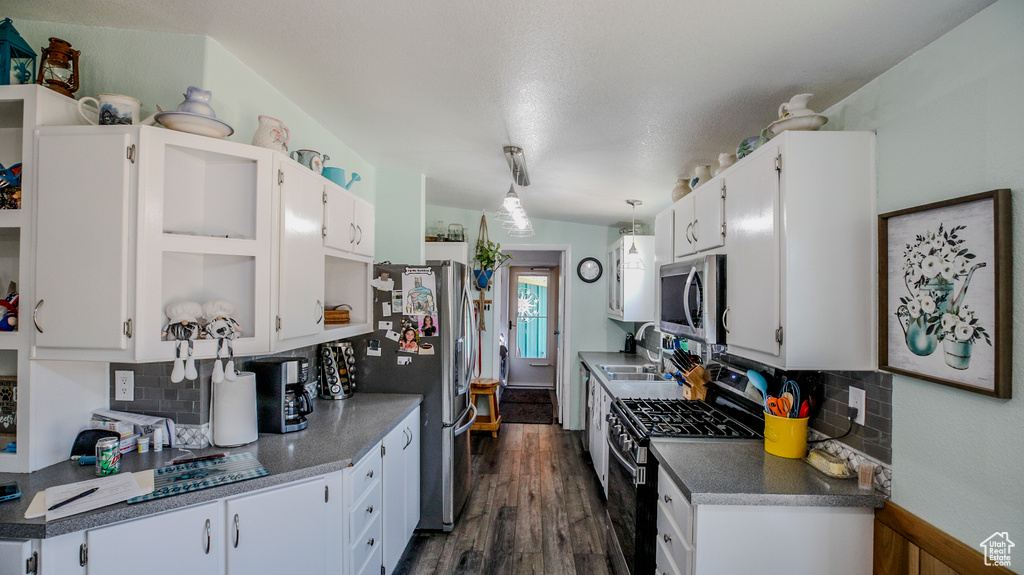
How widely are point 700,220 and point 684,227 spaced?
0.23 metres

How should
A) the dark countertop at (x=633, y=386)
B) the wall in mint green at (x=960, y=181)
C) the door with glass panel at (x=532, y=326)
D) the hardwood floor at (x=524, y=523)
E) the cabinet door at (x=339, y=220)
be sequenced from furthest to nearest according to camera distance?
1. the door with glass panel at (x=532, y=326)
2. the dark countertop at (x=633, y=386)
3. the hardwood floor at (x=524, y=523)
4. the cabinet door at (x=339, y=220)
5. the wall in mint green at (x=960, y=181)

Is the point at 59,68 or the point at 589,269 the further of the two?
the point at 589,269

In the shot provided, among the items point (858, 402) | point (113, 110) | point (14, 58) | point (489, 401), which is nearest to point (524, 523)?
point (489, 401)

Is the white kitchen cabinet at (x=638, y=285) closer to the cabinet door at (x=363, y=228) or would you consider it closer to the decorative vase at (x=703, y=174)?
the decorative vase at (x=703, y=174)

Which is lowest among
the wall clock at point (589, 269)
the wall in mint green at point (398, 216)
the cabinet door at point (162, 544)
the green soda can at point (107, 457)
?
the cabinet door at point (162, 544)

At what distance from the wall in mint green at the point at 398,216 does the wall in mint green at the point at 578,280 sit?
1.43m

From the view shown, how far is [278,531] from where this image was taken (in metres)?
1.55

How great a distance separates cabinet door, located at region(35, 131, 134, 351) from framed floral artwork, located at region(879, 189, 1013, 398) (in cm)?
247

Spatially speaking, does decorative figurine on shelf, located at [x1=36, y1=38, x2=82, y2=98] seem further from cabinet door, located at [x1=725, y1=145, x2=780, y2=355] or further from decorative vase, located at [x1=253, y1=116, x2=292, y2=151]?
cabinet door, located at [x1=725, y1=145, x2=780, y2=355]

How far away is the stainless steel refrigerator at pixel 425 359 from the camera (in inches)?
110

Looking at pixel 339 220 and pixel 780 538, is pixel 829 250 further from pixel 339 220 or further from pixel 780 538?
pixel 339 220

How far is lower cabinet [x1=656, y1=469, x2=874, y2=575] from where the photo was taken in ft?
4.83

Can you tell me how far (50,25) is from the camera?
5.54ft

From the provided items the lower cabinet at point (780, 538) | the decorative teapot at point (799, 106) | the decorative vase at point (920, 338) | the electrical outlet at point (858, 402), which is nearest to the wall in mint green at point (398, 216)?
the decorative teapot at point (799, 106)
